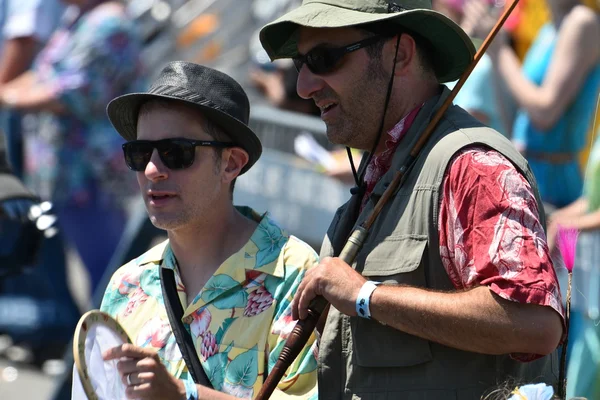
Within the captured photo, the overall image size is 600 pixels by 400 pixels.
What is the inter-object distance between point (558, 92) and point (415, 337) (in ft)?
9.06

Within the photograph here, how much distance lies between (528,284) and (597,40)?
2838 mm

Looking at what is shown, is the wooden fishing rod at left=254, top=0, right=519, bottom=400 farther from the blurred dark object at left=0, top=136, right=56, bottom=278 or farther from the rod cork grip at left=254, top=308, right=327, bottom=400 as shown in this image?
the blurred dark object at left=0, top=136, right=56, bottom=278

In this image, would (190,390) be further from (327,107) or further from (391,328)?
(327,107)

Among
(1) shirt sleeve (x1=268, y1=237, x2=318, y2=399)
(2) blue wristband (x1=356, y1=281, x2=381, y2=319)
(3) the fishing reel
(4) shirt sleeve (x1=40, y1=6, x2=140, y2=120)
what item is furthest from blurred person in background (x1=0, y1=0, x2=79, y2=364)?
(2) blue wristband (x1=356, y1=281, x2=381, y2=319)

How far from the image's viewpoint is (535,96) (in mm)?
5199

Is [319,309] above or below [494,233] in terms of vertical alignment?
below

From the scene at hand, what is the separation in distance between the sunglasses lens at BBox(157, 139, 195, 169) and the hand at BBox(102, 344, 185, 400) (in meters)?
0.63

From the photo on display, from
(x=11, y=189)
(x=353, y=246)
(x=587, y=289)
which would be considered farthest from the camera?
(x=11, y=189)

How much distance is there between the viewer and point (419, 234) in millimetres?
2613

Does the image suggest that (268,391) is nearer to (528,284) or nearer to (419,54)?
(528,284)

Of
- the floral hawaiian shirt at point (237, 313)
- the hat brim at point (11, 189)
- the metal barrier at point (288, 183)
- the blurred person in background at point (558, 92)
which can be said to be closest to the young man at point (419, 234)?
the floral hawaiian shirt at point (237, 313)

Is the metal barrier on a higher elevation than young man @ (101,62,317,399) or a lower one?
lower

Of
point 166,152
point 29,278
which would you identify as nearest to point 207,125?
point 166,152

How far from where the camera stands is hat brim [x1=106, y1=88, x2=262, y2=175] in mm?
3141
